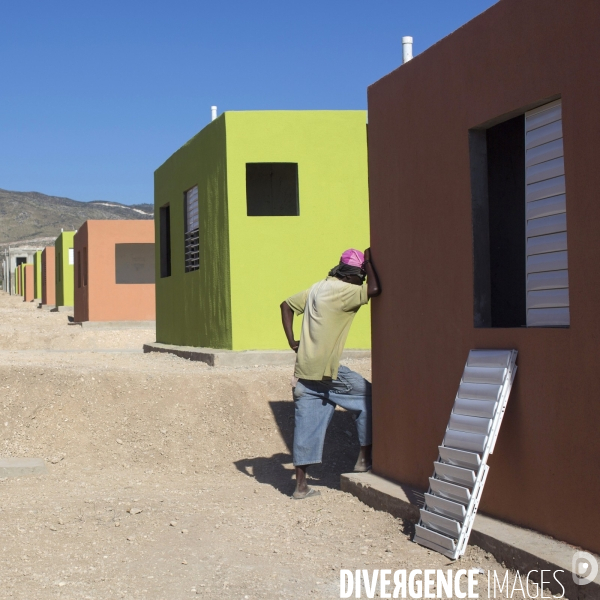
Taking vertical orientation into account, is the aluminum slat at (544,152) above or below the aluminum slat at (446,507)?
above

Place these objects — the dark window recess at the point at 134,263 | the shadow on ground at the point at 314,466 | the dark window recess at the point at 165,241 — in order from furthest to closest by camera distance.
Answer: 1. the dark window recess at the point at 134,263
2. the dark window recess at the point at 165,241
3. the shadow on ground at the point at 314,466

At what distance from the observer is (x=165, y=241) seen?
15594 mm

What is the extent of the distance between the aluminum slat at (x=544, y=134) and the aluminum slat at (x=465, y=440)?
5.14 feet

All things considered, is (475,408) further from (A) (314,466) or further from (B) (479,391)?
(A) (314,466)

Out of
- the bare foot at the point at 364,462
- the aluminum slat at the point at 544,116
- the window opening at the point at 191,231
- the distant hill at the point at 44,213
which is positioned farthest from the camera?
the distant hill at the point at 44,213

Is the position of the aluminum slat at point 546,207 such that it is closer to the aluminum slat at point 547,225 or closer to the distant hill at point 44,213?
the aluminum slat at point 547,225

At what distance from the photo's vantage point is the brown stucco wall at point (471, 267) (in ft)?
12.7

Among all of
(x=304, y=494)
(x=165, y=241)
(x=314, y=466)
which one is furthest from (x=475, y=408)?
(x=165, y=241)

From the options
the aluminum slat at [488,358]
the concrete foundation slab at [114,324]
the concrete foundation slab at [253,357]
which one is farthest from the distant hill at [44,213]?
the aluminum slat at [488,358]

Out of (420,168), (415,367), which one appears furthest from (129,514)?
(420,168)

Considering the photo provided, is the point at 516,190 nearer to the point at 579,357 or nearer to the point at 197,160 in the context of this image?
the point at 579,357

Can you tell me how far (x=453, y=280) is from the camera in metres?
4.95

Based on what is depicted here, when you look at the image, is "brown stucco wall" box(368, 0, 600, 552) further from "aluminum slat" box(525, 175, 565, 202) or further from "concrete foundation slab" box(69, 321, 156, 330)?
"concrete foundation slab" box(69, 321, 156, 330)

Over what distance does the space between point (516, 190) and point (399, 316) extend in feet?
3.77
